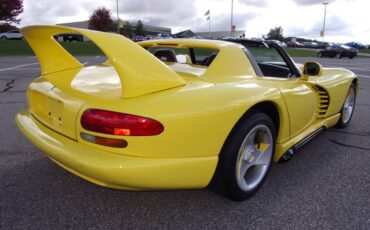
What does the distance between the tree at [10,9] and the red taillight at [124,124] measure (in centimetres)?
4620

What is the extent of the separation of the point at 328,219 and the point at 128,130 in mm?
1427

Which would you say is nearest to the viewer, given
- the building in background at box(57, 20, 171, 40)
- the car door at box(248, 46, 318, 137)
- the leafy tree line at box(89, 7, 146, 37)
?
the car door at box(248, 46, 318, 137)

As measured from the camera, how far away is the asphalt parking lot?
203 centimetres

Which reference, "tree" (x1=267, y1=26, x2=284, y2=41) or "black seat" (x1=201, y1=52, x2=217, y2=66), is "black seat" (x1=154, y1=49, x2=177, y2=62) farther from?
"tree" (x1=267, y1=26, x2=284, y2=41)

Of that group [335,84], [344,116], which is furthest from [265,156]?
[344,116]

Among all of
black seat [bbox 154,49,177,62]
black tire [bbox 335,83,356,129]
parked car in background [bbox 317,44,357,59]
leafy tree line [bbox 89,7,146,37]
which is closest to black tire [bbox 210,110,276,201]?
black seat [bbox 154,49,177,62]

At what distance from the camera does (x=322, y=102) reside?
10.8 ft

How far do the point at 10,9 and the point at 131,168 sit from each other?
47546 millimetres

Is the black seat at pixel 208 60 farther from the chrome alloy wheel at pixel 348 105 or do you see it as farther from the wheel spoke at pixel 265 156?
the chrome alloy wheel at pixel 348 105

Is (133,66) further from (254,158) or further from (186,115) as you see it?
(254,158)

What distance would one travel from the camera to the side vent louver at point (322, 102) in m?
3.25

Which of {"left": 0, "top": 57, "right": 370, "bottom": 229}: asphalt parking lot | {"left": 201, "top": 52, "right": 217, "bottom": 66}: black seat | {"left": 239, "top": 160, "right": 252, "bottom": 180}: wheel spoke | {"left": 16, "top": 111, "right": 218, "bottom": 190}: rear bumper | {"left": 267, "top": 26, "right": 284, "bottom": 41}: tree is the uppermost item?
{"left": 267, "top": 26, "right": 284, "bottom": 41}: tree

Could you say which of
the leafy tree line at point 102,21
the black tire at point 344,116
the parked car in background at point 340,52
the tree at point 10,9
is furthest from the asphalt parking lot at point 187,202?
the leafy tree line at point 102,21

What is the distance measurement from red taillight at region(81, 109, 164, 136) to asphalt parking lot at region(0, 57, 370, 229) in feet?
2.08
